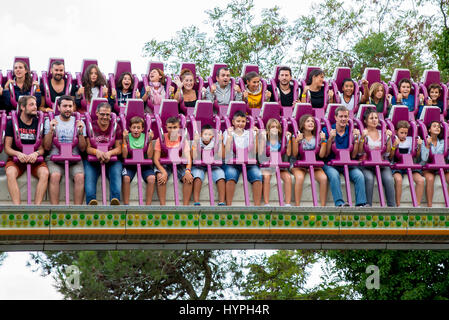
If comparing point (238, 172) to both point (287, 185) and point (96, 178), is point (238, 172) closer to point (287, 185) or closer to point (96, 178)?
point (287, 185)

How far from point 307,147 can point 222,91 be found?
68.7 inches

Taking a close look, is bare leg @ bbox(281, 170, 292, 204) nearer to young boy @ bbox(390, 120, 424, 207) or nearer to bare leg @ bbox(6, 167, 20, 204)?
young boy @ bbox(390, 120, 424, 207)

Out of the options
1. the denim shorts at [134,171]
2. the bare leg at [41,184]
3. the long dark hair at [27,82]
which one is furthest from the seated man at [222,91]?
the bare leg at [41,184]

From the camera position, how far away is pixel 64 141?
10.8 meters

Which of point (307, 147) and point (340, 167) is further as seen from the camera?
point (340, 167)

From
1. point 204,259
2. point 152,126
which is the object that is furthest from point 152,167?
point 204,259

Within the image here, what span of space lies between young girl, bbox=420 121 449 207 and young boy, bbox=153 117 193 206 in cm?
284

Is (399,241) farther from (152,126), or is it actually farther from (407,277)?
(407,277)

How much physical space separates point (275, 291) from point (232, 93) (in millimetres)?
6744

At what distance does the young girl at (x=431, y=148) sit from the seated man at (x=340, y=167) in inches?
35.2

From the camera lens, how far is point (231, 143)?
11.1 meters

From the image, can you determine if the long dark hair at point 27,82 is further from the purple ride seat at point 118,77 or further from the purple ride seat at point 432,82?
the purple ride seat at point 432,82

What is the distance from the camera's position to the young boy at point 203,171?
36.2ft

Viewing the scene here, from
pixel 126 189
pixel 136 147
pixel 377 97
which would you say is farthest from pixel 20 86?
pixel 377 97
